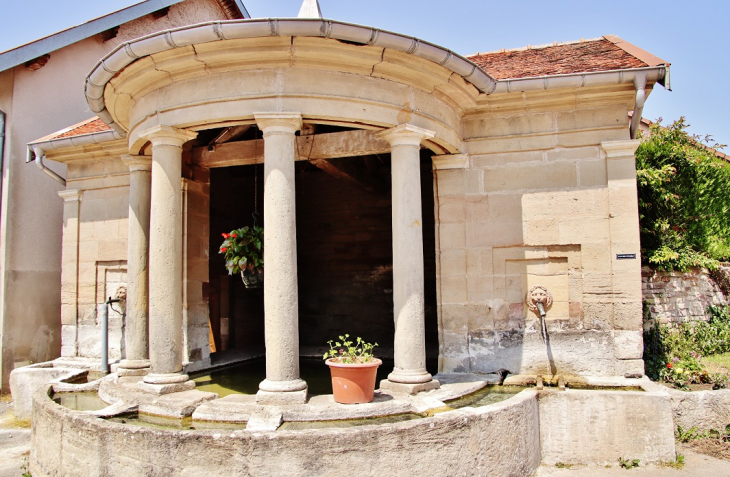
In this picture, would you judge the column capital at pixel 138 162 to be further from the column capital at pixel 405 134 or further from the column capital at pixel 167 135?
the column capital at pixel 405 134

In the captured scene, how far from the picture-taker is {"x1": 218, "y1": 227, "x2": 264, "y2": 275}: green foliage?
21.2ft

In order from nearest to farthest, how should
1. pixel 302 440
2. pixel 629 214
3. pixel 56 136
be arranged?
1. pixel 302 440
2. pixel 629 214
3. pixel 56 136

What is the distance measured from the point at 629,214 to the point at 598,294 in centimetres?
94

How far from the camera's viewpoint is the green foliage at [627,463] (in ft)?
17.3

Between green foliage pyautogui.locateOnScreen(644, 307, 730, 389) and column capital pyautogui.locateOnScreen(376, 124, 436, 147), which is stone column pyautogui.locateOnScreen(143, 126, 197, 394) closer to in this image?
column capital pyautogui.locateOnScreen(376, 124, 436, 147)

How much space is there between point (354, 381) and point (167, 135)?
10.2 feet

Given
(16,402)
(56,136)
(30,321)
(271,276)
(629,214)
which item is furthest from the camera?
(30,321)

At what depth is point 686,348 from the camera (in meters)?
8.24

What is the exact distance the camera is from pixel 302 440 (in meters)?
4.27

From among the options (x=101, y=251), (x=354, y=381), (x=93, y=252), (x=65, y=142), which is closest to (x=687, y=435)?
(x=354, y=381)

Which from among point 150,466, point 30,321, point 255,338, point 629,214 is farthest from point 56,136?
point 629,214

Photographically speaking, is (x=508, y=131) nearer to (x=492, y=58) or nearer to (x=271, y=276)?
(x=492, y=58)

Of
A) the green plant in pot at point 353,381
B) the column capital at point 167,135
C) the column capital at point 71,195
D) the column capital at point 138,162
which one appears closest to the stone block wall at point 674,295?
the green plant in pot at point 353,381

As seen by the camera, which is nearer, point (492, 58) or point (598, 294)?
point (598, 294)
